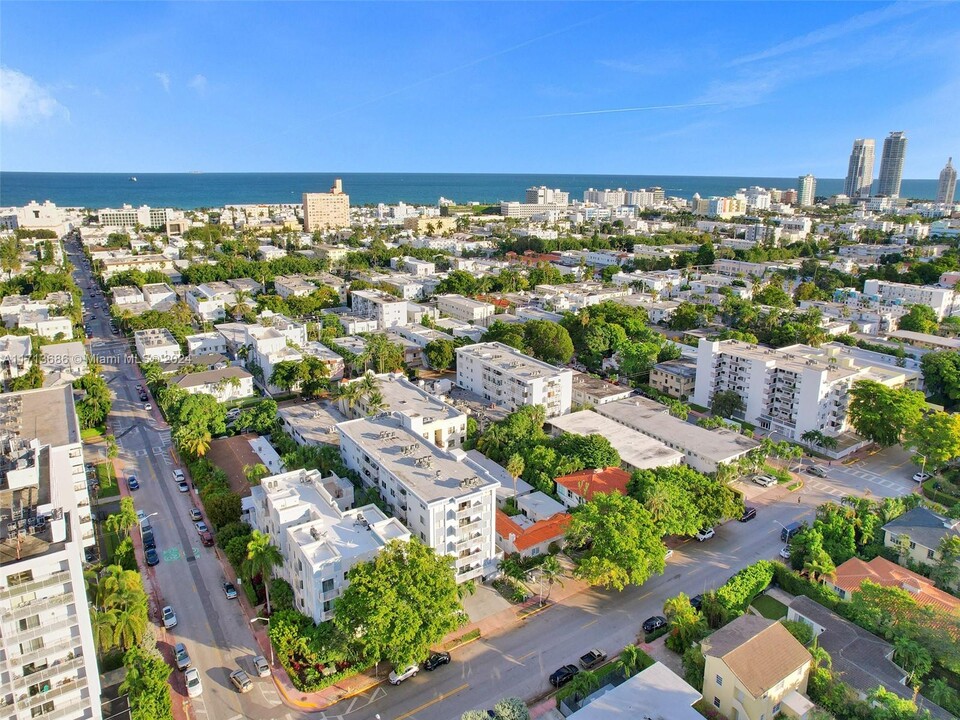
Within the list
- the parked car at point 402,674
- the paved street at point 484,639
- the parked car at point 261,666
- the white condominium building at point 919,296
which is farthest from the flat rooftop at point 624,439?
the white condominium building at point 919,296

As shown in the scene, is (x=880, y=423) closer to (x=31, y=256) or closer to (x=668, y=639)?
(x=668, y=639)

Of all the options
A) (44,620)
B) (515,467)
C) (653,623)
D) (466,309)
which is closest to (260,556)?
(44,620)

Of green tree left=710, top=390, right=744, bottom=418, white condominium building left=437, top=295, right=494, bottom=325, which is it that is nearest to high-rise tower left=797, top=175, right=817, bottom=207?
white condominium building left=437, top=295, right=494, bottom=325

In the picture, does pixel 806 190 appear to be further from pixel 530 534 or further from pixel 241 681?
pixel 241 681

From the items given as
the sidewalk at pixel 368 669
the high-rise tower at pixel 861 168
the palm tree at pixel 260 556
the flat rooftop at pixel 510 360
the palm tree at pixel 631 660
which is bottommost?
the sidewalk at pixel 368 669

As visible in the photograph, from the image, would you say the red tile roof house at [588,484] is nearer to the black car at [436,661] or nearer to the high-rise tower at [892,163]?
the black car at [436,661]

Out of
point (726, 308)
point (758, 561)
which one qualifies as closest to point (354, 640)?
point (758, 561)

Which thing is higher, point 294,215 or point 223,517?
point 294,215

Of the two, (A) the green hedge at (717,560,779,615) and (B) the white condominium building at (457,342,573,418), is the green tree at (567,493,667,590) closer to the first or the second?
(A) the green hedge at (717,560,779,615)
